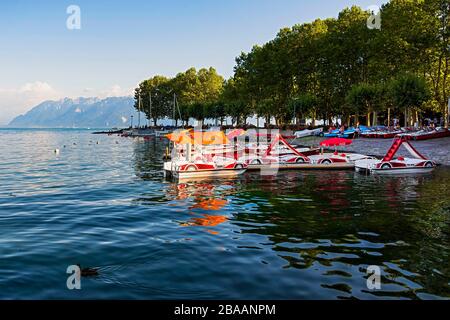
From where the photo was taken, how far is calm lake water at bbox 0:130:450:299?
8.78m

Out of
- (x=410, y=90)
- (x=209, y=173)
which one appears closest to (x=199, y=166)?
(x=209, y=173)

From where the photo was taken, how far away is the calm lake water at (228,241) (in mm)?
8781

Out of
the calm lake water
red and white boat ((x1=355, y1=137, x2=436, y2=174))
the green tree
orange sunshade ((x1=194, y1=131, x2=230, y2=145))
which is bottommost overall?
the calm lake water

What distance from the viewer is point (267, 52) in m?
90.8

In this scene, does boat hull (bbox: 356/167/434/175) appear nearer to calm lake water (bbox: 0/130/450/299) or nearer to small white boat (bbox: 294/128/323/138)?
calm lake water (bbox: 0/130/450/299)

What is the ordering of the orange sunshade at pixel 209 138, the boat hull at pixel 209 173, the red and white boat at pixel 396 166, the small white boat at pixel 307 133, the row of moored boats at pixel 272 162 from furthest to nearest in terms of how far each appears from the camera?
1. the small white boat at pixel 307 133
2. the orange sunshade at pixel 209 138
3. the red and white boat at pixel 396 166
4. the row of moored boats at pixel 272 162
5. the boat hull at pixel 209 173

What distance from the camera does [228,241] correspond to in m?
12.5

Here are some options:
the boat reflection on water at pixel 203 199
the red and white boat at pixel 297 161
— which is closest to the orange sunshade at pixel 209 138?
the red and white boat at pixel 297 161

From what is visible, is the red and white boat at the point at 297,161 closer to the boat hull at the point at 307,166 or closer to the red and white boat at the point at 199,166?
the boat hull at the point at 307,166

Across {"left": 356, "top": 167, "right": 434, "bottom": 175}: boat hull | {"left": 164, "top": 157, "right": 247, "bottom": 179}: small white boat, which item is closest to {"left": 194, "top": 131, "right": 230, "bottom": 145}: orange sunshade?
{"left": 164, "top": 157, "right": 247, "bottom": 179}: small white boat

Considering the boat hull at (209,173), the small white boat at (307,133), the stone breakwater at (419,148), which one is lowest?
the boat hull at (209,173)

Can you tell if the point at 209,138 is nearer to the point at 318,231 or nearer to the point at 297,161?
the point at 297,161

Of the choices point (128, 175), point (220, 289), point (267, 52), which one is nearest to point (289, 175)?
point (128, 175)
